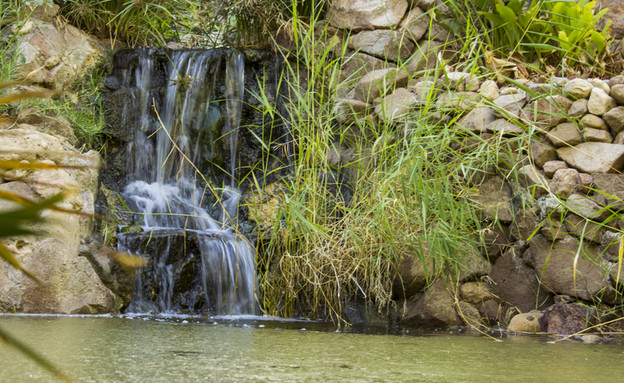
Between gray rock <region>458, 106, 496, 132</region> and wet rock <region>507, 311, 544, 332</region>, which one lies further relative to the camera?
gray rock <region>458, 106, 496, 132</region>

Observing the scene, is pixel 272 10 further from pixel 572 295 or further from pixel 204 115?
pixel 572 295

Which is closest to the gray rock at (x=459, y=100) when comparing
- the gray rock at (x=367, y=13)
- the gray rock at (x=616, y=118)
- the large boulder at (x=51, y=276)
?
the gray rock at (x=616, y=118)

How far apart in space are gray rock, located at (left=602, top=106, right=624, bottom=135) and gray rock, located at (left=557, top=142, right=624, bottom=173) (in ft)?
0.41

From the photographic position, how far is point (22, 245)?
3.10m

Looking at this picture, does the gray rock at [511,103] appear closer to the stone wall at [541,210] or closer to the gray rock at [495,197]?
the stone wall at [541,210]

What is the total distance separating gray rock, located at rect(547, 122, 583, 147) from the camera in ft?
11.0

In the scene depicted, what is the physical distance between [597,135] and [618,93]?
244 millimetres

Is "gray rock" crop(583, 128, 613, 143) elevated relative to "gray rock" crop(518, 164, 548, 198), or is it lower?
elevated

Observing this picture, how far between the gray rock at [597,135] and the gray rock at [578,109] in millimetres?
98

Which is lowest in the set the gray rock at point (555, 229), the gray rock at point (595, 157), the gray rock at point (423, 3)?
the gray rock at point (555, 229)

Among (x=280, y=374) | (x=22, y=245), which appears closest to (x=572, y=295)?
(x=280, y=374)

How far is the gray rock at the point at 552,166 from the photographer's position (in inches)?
131

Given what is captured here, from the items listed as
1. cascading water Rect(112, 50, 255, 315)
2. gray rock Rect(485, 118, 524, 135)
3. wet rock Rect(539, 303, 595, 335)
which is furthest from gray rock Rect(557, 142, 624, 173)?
cascading water Rect(112, 50, 255, 315)

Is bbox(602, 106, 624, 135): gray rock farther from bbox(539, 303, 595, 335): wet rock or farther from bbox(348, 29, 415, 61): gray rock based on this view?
bbox(348, 29, 415, 61): gray rock
